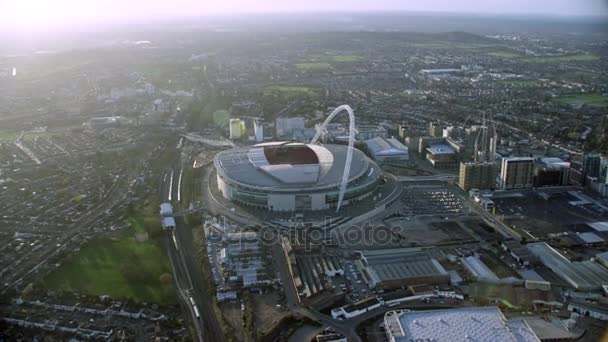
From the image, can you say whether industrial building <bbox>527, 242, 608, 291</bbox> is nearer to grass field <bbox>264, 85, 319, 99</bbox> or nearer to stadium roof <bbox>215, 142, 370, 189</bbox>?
stadium roof <bbox>215, 142, 370, 189</bbox>

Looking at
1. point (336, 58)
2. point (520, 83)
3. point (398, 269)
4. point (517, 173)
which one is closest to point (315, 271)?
point (398, 269)

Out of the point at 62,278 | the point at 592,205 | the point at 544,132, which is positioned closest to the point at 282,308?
the point at 62,278

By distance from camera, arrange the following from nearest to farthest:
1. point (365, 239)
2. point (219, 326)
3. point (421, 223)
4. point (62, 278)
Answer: point (219, 326) → point (62, 278) → point (365, 239) → point (421, 223)

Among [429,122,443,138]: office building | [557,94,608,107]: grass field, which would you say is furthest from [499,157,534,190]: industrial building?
[557,94,608,107]: grass field

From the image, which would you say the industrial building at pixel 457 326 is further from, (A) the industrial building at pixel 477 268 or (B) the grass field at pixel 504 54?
(B) the grass field at pixel 504 54

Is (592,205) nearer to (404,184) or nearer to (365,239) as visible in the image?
(404,184)
